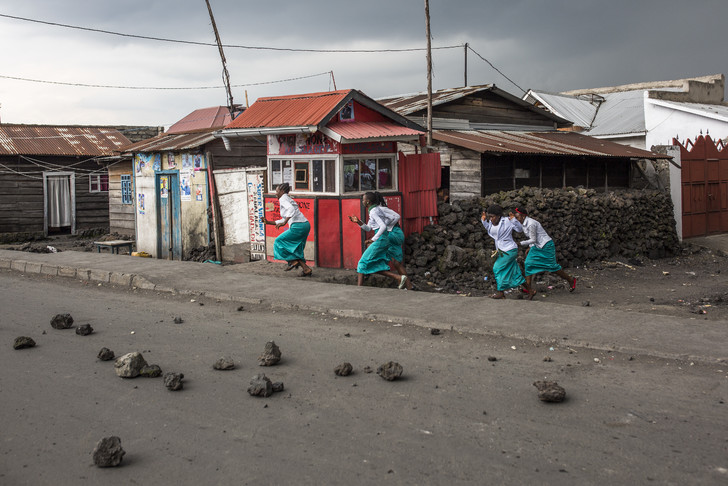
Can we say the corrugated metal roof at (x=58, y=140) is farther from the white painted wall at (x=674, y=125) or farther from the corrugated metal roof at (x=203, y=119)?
the white painted wall at (x=674, y=125)

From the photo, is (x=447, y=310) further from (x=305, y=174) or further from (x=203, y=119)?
(x=203, y=119)

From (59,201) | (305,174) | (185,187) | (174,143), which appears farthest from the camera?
(59,201)

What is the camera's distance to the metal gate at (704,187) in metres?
19.6

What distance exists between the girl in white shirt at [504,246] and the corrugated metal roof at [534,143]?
4459 millimetres

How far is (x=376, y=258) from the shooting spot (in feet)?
32.9

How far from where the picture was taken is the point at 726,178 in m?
21.1

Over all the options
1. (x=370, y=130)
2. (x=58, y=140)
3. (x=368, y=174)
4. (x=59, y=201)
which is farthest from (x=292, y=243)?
(x=58, y=140)

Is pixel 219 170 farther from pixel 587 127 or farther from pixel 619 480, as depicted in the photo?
pixel 587 127

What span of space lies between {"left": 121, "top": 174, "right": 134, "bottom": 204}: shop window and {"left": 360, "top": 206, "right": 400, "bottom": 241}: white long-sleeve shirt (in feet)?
45.3

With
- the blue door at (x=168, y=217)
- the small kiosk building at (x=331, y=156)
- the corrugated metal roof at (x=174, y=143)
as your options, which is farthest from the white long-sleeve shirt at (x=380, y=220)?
the blue door at (x=168, y=217)

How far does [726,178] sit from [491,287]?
13488mm

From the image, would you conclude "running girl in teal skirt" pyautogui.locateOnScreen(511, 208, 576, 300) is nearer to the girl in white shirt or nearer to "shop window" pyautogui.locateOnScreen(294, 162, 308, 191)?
the girl in white shirt

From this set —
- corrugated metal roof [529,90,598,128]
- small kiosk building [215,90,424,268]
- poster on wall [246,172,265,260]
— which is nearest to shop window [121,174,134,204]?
poster on wall [246,172,265,260]

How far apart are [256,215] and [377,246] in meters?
4.55
